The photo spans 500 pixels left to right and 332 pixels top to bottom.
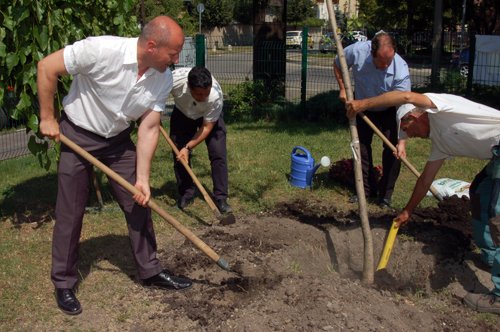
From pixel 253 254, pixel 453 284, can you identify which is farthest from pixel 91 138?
pixel 453 284

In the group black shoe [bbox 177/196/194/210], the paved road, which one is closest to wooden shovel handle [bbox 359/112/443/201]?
black shoe [bbox 177/196/194/210]

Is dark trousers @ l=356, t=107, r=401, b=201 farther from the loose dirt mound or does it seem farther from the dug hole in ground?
the loose dirt mound

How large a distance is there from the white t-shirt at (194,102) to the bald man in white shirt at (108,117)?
1605mm

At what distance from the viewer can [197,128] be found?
19.9ft

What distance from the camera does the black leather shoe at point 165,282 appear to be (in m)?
4.29

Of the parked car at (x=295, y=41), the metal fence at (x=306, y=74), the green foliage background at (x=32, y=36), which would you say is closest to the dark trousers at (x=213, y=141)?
the green foliage background at (x=32, y=36)

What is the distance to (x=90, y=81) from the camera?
12.1ft

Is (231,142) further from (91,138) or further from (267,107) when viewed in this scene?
(91,138)

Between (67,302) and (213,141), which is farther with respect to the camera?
(213,141)

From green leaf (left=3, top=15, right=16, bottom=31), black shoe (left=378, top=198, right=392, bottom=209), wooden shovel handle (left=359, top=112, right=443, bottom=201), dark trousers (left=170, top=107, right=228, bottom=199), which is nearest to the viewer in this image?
green leaf (left=3, top=15, right=16, bottom=31)

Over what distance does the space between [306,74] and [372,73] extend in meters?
5.53

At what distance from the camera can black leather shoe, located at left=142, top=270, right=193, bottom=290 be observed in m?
4.29

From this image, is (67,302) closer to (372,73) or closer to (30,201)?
(30,201)

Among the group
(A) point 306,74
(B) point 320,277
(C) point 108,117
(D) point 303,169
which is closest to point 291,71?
(A) point 306,74
